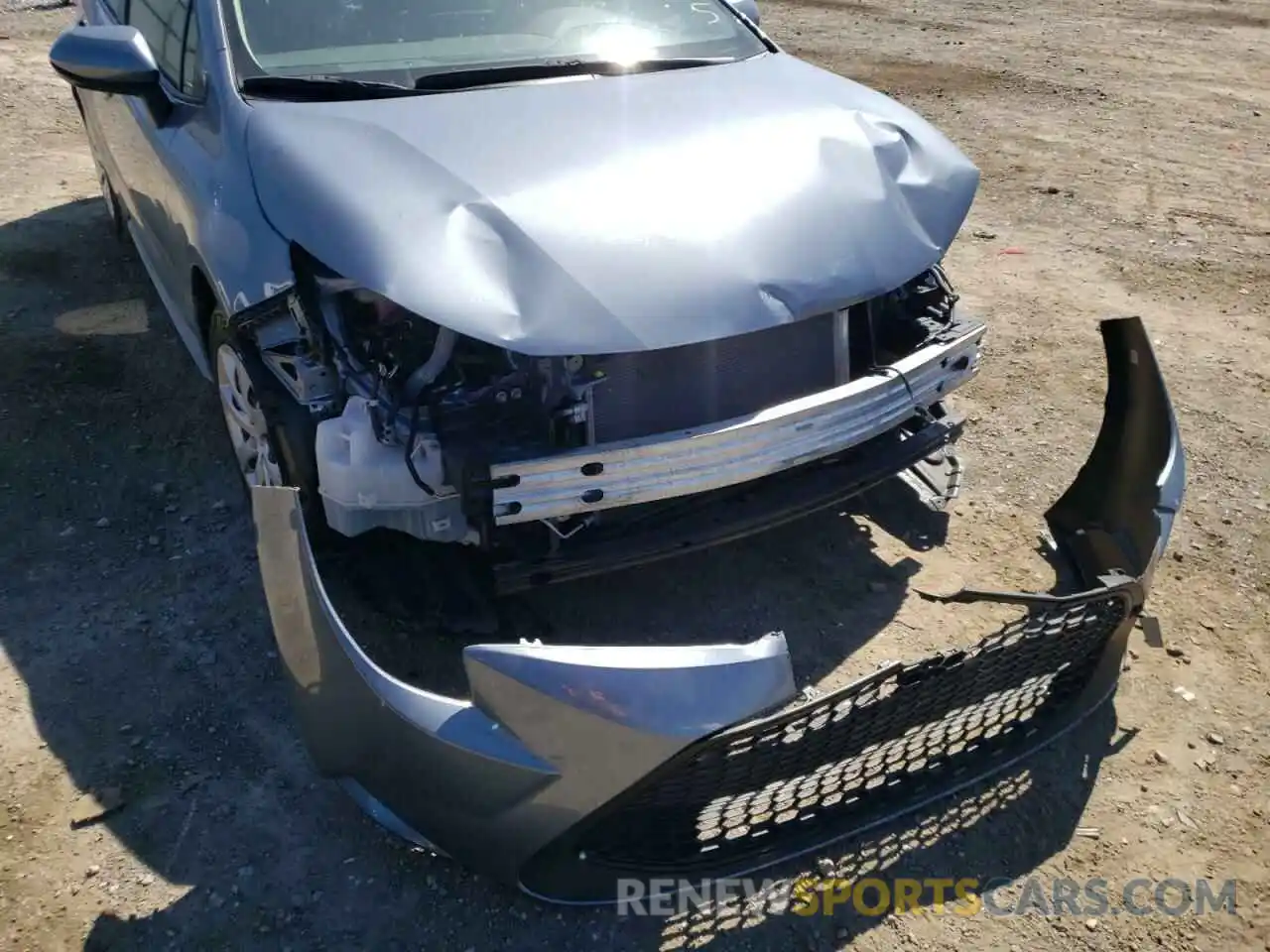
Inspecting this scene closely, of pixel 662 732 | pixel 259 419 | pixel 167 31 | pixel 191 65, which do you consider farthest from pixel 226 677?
pixel 167 31

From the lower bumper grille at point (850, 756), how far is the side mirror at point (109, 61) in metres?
2.69

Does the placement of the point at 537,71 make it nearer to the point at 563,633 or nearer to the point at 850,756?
the point at 563,633

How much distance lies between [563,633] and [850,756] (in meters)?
0.95

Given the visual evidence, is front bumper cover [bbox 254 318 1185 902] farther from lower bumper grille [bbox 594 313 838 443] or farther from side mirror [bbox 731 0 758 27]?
side mirror [bbox 731 0 758 27]

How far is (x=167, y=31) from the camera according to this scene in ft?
11.8

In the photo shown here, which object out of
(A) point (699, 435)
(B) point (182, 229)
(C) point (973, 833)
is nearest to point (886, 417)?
(A) point (699, 435)

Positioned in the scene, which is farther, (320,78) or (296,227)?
(320,78)

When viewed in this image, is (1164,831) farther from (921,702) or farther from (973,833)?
(921,702)

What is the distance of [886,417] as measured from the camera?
2.83 m

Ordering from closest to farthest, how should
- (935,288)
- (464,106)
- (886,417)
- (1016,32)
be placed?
(886,417) → (464,106) → (935,288) → (1016,32)

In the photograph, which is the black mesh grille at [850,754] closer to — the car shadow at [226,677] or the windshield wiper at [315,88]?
the car shadow at [226,677]

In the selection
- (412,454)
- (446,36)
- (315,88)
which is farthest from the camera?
(446,36)

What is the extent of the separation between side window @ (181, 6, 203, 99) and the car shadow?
1.29 meters

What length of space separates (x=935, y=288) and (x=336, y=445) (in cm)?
185
